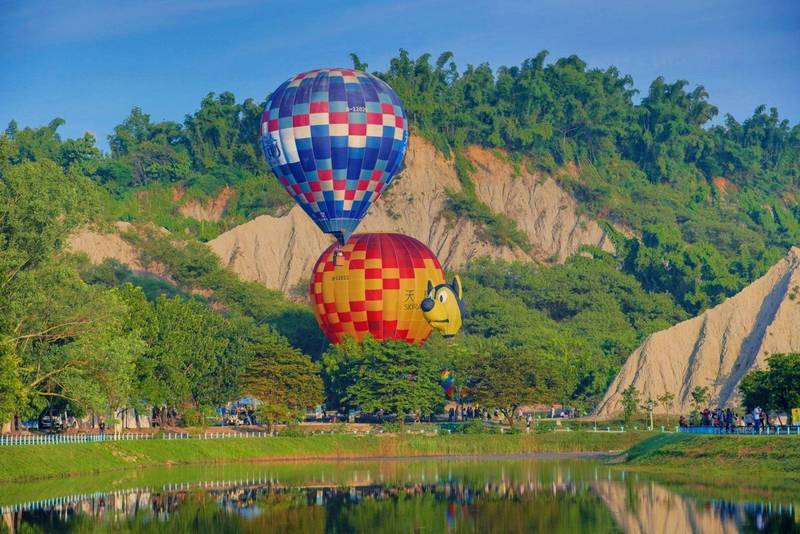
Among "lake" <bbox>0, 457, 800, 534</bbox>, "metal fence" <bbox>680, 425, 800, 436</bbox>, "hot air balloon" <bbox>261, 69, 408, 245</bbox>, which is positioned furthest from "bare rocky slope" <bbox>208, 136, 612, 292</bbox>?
"metal fence" <bbox>680, 425, 800, 436</bbox>

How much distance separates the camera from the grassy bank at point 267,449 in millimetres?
68812

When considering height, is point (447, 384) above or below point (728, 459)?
above

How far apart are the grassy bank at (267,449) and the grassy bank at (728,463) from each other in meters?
17.2

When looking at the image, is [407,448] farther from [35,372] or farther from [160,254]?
[160,254]

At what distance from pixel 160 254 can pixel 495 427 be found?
5644 cm

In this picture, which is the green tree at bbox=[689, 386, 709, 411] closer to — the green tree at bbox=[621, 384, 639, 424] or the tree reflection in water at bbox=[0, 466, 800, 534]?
the green tree at bbox=[621, 384, 639, 424]

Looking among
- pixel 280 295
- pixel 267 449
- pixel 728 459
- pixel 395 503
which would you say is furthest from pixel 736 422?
pixel 280 295

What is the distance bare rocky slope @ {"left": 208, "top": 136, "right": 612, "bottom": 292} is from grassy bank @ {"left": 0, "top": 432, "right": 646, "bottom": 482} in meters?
65.1

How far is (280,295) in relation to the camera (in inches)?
5546

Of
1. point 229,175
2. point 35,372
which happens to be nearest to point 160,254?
point 229,175

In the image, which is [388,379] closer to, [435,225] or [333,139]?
[333,139]

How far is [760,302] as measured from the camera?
9906 cm

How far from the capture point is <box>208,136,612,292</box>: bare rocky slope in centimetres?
15712

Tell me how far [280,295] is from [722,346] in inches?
2077
